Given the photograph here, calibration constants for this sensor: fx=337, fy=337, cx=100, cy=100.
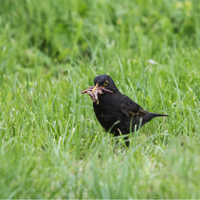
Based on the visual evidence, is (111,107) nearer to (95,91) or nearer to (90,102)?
(95,91)

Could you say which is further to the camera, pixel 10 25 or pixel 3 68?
pixel 10 25

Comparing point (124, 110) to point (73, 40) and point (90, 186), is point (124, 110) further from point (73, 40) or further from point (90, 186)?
point (73, 40)

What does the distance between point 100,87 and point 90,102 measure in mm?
746

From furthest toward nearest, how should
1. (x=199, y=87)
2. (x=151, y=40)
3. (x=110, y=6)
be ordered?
(x=110, y=6), (x=151, y=40), (x=199, y=87)

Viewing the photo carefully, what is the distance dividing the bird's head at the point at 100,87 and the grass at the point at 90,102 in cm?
31

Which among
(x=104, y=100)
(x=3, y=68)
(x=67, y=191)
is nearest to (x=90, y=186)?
(x=67, y=191)

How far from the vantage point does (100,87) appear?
10.8ft

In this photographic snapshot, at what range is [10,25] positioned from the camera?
6.38 m

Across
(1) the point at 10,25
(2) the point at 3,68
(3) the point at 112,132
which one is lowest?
(3) the point at 112,132

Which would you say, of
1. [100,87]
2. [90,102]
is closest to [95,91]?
[100,87]

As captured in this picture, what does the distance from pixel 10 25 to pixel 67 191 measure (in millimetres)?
4826

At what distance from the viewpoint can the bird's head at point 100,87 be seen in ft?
10.5

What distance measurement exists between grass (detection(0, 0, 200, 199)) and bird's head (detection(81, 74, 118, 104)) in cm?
31

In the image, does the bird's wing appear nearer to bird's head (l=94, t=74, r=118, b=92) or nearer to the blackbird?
the blackbird
